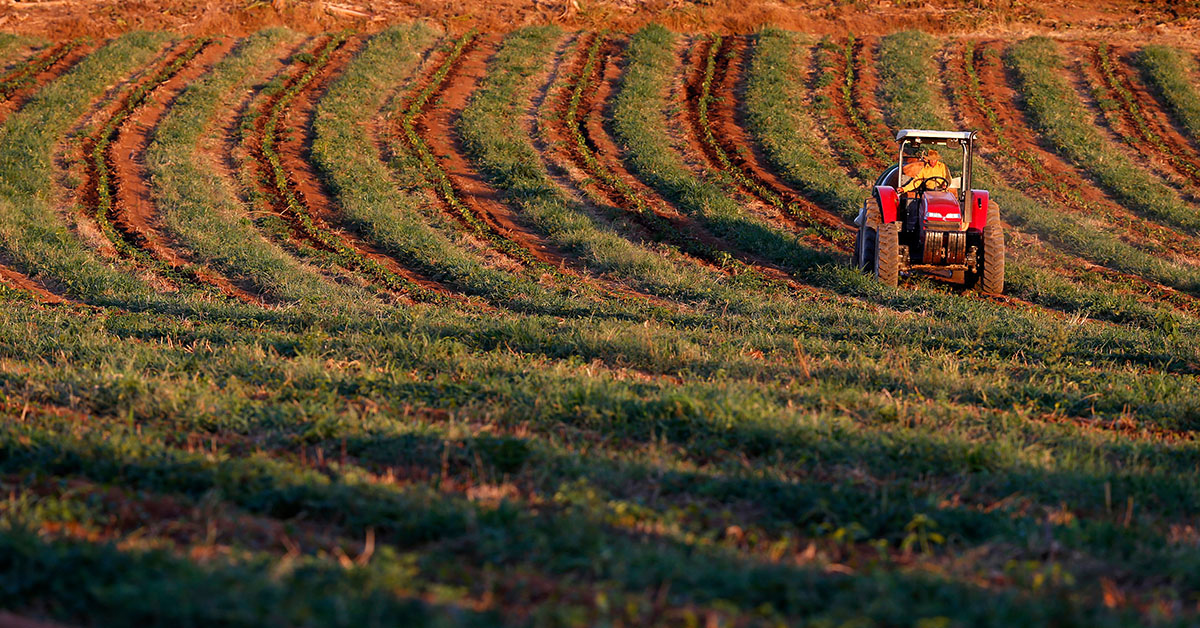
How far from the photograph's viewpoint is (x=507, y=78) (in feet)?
82.1

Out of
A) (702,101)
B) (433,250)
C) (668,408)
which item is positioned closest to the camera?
(668,408)

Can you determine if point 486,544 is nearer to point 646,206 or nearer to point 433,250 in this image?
point 433,250

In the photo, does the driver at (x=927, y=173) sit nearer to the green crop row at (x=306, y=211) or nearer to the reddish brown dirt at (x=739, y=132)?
the reddish brown dirt at (x=739, y=132)

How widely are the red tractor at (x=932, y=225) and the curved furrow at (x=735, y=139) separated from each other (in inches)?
93.2

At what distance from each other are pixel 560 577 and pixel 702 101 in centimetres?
2103

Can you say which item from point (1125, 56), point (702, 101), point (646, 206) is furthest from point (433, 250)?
point (1125, 56)

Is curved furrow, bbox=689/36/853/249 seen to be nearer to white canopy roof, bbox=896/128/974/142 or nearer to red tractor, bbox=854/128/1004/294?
red tractor, bbox=854/128/1004/294

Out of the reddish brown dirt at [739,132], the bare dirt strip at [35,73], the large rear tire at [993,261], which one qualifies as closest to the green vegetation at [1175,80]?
the reddish brown dirt at [739,132]

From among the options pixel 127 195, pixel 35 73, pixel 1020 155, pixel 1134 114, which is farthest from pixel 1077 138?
pixel 35 73

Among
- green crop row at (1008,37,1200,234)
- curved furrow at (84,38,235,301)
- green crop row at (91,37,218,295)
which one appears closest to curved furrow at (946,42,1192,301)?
green crop row at (1008,37,1200,234)

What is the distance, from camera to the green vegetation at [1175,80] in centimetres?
2286

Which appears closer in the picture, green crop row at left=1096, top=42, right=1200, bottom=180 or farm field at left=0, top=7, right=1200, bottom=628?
farm field at left=0, top=7, right=1200, bottom=628

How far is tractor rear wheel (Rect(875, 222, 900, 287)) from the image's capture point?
12086 mm

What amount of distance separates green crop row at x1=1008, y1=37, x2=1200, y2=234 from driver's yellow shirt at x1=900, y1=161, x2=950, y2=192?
6.40 m
